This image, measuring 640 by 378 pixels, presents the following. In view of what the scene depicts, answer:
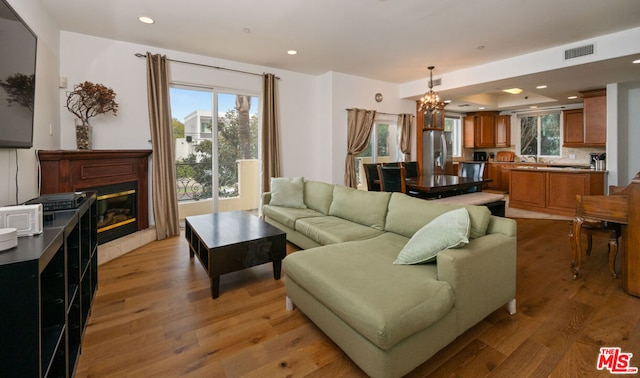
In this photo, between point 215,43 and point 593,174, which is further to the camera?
point 593,174

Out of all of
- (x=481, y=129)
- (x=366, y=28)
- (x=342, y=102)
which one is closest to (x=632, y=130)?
(x=481, y=129)

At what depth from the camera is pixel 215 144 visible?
4.83m

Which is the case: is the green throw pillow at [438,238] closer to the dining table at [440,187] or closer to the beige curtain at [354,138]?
the dining table at [440,187]

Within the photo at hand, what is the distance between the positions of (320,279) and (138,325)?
4.54ft

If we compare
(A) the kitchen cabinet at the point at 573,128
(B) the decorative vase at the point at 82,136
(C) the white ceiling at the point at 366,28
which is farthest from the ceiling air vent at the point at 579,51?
(B) the decorative vase at the point at 82,136

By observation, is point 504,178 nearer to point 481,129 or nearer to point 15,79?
point 481,129

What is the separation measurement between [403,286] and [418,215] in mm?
1016

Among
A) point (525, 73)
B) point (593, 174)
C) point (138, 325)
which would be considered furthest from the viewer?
point (593, 174)

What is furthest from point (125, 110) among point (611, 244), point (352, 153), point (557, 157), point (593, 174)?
point (557, 157)

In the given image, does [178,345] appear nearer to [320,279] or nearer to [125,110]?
[320,279]

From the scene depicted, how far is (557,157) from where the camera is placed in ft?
26.0

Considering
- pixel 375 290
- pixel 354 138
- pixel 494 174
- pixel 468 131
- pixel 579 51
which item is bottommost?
pixel 375 290

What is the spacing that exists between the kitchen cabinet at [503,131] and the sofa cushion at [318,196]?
7291 millimetres

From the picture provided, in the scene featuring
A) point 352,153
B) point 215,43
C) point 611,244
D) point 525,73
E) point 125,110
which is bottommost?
point 611,244
